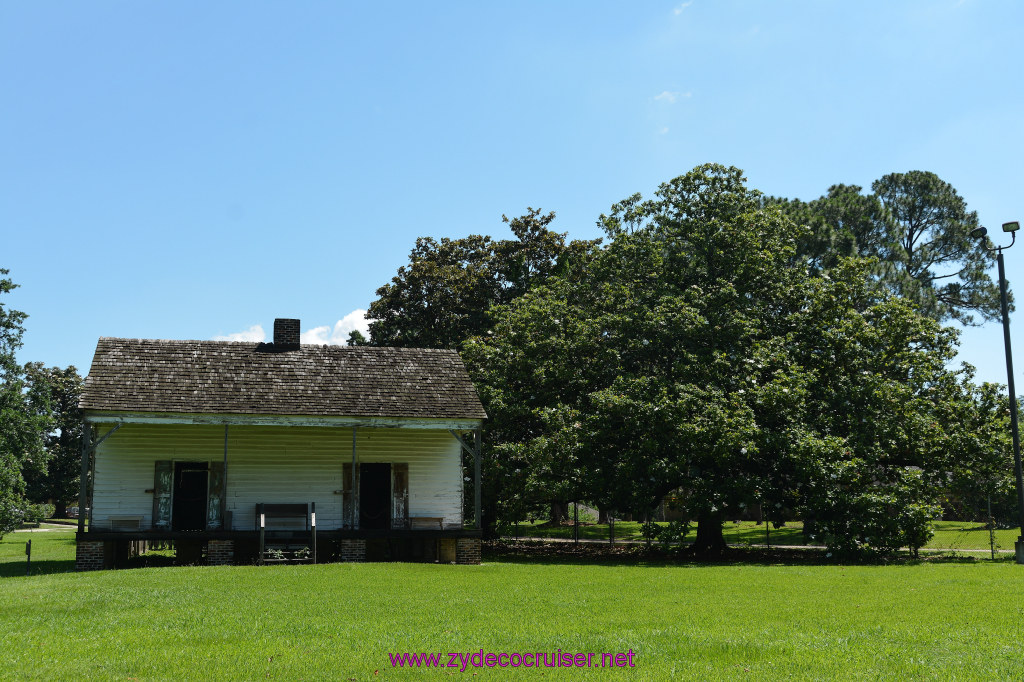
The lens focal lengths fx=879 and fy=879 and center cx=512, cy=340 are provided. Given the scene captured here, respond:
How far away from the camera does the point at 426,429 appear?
76.8 feet

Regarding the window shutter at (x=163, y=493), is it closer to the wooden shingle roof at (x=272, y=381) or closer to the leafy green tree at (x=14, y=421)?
the wooden shingle roof at (x=272, y=381)

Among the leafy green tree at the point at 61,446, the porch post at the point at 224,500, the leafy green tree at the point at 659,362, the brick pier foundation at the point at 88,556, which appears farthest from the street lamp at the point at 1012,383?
the leafy green tree at the point at 61,446

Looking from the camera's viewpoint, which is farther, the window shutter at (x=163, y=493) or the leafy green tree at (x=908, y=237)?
the leafy green tree at (x=908, y=237)

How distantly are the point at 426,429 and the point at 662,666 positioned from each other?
1488cm

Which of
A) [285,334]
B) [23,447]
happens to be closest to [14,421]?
[23,447]

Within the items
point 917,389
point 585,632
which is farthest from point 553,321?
point 585,632

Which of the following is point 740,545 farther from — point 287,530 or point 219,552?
point 219,552

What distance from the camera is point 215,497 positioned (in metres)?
23.2

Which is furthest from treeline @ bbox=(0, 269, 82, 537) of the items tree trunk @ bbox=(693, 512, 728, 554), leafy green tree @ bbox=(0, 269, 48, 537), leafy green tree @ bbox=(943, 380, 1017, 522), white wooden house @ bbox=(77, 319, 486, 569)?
leafy green tree @ bbox=(943, 380, 1017, 522)

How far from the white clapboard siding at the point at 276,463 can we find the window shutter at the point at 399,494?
0.52 ft

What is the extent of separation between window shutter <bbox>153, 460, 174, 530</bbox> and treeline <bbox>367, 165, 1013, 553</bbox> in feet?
29.0

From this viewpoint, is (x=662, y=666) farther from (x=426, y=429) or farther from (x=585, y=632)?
(x=426, y=429)

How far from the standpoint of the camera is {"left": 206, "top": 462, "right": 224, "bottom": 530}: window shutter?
2308 centimetres

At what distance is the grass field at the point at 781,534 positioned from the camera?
96.1 ft
